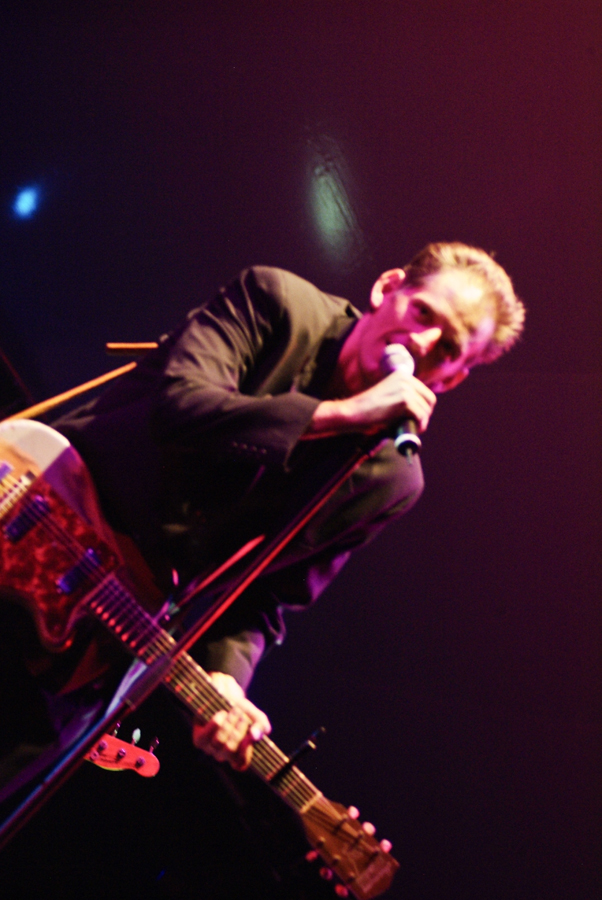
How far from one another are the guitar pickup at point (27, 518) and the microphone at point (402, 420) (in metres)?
0.70

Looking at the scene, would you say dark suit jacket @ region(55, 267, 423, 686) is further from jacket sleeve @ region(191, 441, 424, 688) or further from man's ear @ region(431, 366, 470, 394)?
man's ear @ region(431, 366, 470, 394)

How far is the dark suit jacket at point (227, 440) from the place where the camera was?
3.81 ft

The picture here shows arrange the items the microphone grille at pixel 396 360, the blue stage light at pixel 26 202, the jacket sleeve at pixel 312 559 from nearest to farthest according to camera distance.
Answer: the microphone grille at pixel 396 360
the jacket sleeve at pixel 312 559
the blue stage light at pixel 26 202

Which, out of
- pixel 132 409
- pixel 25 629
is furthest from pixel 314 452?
pixel 25 629

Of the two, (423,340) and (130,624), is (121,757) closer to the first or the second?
(130,624)

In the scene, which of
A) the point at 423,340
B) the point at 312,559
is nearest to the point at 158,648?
the point at 312,559

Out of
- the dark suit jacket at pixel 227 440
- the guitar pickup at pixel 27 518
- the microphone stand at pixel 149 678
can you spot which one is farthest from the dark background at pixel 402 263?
the guitar pickup at pixel 27 518

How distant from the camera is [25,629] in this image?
1.13m

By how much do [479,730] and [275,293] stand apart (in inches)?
73.3

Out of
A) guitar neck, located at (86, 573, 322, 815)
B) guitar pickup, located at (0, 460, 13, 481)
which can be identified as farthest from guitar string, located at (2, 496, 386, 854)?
guitar pickup, located at (0, 460, 13, 481)

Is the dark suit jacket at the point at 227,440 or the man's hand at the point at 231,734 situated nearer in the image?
the dark suit jacket at the point at 227,440

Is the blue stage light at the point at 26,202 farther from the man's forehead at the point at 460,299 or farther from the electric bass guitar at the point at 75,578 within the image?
the man's forehead at the point at 460,299

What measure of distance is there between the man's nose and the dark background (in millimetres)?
878

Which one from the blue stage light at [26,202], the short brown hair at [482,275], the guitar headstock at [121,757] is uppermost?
the short brown hair at [482,275]
